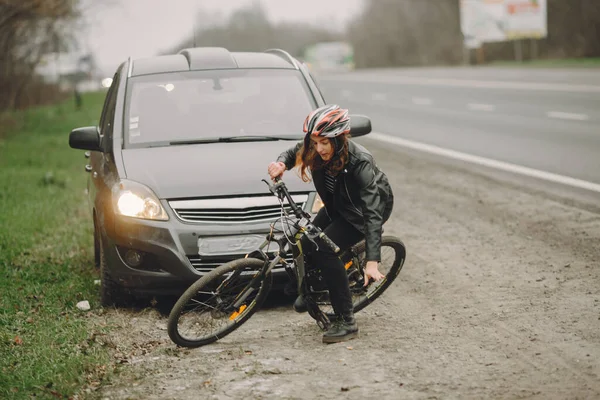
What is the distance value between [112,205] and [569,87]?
23.5 metres

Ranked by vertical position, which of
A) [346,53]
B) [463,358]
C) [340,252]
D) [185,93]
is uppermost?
[185,93]

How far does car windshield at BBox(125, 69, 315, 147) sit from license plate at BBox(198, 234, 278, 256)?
135 centimetres

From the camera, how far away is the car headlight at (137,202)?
680 centimetres

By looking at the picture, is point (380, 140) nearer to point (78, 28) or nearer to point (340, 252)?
point (340, 252)

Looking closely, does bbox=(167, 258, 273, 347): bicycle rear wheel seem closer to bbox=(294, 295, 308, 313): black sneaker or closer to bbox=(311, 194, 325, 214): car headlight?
bbox=(294, 295, 308, 313): black sneaker

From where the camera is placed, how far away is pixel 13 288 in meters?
8.02

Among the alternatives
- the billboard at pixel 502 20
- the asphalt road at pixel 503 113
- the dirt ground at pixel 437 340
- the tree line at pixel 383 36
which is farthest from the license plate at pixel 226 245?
the billboard at pixel 502 20

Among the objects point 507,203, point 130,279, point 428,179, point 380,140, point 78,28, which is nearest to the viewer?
point 130,279

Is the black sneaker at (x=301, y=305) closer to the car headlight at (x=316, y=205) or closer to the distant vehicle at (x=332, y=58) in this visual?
the car headlight at (x=316, y=205)

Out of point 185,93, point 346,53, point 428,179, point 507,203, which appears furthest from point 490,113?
point 346,53

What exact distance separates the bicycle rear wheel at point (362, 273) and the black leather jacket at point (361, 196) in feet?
1.40

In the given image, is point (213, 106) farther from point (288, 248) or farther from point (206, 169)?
point (288, 248)

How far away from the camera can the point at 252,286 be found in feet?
20.7

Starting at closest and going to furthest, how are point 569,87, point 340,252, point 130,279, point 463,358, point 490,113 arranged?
point 463,358
point 340,252
point 130,279
point 490,113
point 569,87
